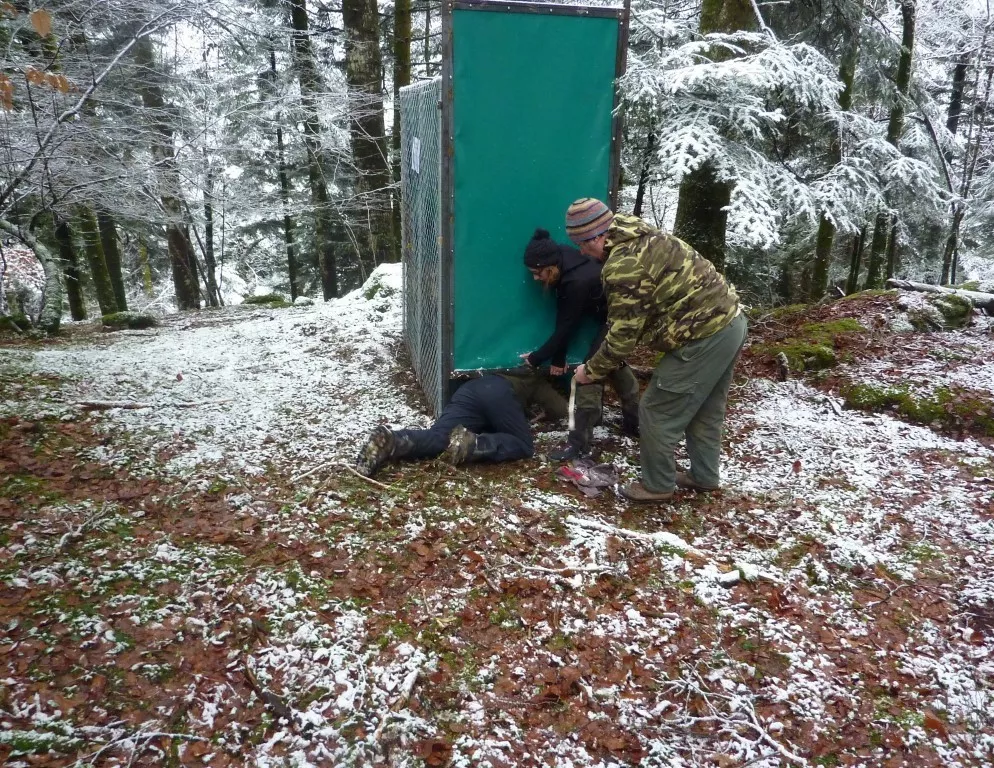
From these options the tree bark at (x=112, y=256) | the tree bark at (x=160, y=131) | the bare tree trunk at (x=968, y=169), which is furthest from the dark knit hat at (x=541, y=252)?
the tree bark at (x=112, y=256)

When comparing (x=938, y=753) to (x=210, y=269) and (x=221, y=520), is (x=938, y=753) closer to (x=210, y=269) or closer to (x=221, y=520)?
(x=221, y=520)

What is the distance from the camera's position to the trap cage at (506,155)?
431cm

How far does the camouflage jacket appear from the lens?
3.72 meters

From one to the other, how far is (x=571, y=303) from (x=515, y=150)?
3.86 ft

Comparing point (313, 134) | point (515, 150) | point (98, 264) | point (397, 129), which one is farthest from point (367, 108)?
point (515, 150)

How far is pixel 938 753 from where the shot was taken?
253 cm

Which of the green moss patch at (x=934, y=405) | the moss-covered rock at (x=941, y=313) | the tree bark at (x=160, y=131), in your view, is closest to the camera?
the green moss patch at (x=934, y=405)

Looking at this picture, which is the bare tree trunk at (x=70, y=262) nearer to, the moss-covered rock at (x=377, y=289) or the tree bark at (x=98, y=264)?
the tree bark at (x=98, y=264)

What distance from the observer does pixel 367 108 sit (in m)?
10.6

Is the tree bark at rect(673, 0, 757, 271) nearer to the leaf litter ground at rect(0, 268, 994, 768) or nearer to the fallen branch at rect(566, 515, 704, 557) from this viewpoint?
the leaf litter ground at rect(0, 268, 994, 768)

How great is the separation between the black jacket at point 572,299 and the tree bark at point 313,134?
7.07 m

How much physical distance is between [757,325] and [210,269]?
50.7 ft

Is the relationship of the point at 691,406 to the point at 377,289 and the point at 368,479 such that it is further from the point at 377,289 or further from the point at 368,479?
the point at 377,289

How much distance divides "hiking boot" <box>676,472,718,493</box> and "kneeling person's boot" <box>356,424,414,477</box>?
1913 millimetres
